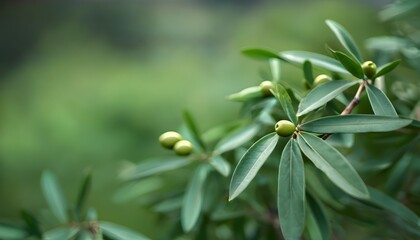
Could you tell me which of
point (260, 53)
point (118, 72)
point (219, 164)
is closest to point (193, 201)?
point (219, 164)

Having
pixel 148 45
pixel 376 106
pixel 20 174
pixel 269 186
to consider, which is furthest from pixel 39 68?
pixel 376 106

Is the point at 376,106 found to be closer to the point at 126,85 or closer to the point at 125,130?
the point at 125,130

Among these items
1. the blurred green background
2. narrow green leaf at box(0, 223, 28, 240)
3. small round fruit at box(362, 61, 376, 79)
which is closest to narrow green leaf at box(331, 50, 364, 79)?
small round fruit at box(362, 61, 376, 79)

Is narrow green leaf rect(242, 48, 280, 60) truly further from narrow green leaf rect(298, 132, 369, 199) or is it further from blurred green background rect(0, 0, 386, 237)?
blurred green background rect(0, 0, 386, 237)

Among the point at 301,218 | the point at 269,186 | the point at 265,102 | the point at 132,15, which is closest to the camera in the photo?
the point at 301,218

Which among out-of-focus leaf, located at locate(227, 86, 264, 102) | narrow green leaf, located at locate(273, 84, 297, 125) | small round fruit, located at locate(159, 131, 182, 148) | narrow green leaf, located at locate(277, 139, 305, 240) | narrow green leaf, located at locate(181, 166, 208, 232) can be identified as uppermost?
narrow green leaf, located at locate(273, 84, 297, 125)
